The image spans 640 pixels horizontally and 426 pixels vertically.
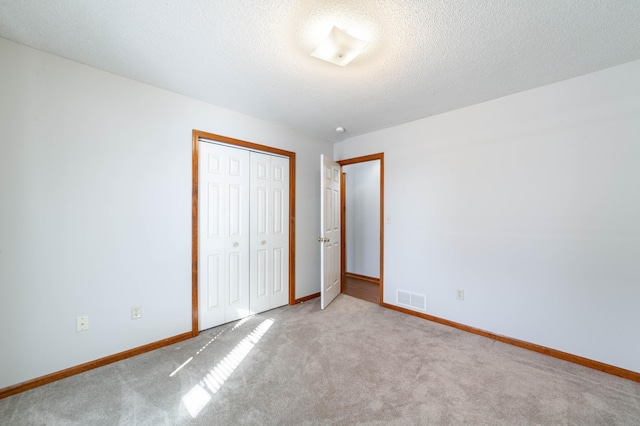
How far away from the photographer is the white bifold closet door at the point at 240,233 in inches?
106

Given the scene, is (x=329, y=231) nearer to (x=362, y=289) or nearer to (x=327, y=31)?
(x=362, y=289)

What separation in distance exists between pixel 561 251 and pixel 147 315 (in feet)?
12.4

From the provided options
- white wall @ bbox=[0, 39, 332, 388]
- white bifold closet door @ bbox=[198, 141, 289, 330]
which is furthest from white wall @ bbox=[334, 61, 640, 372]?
white wall @ bbox=[0, 39, 332, 388]

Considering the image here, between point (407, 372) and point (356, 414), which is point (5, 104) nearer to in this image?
point (356, 414)

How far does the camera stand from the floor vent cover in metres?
3.07

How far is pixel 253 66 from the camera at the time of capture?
1.99m

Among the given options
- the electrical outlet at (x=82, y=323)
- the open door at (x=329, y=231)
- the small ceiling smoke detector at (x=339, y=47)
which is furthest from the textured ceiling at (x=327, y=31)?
the electrical outlet at (x=82, y=323)

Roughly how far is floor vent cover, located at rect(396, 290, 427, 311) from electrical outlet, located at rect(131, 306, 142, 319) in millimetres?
2856

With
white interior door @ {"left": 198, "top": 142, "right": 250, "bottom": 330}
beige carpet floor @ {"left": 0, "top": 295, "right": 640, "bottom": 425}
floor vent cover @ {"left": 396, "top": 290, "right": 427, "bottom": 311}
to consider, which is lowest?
beige carpet floor @ {"left": 0, "top": 295, "right": 640, "bottom": 425}

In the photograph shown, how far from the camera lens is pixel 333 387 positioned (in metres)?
1.79

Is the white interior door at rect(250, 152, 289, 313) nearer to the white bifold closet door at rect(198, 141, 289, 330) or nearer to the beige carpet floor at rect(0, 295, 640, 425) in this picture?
the white bifold closet door at rect(198, 141, 289, 330)

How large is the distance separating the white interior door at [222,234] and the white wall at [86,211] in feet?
0.59

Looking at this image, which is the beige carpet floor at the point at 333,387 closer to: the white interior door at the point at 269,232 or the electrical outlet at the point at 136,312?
the electrical outlet at the point at 136,312

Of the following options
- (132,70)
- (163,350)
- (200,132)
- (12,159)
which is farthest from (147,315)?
(132,70)
